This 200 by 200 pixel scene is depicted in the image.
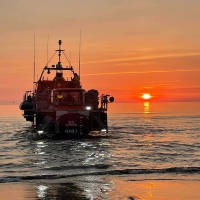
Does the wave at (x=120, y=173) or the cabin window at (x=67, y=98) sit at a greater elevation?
the cabin window at (x=67, y=98)

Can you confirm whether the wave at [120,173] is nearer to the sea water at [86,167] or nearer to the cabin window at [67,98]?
the sea water at [86,167]

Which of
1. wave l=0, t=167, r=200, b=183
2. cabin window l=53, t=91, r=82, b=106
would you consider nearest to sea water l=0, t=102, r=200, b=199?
wave l=0, t=167, r=200, b=183

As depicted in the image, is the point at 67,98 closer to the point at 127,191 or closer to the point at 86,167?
the point at 86,167

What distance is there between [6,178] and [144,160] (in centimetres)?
662

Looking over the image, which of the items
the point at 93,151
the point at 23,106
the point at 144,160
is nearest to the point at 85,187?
the point at 144,160

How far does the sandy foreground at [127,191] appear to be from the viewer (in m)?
10.1

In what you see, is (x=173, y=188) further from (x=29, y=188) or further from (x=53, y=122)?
(x=53, y=122)

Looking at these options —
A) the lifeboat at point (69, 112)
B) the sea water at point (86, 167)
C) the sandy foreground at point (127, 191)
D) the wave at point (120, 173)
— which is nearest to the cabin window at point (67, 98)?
the lifeboat at point (69, 112)

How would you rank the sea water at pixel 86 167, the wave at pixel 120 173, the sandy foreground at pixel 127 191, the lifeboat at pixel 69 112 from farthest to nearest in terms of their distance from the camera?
the lifeboat at pixel 69 112 → the wave at pixel 120 173 → the sea water at pixel 86 167 → the sandy foreground at pixel 127 191

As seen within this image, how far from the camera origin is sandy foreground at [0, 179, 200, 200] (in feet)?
33.2

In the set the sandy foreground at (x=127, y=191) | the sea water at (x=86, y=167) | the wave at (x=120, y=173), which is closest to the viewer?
the sandy foreground at (x=127, y=191)

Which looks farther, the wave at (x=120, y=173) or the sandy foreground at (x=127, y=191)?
the wave at (x=120, y=173)

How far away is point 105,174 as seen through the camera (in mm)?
13578

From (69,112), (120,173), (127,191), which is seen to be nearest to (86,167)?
(120,173)
